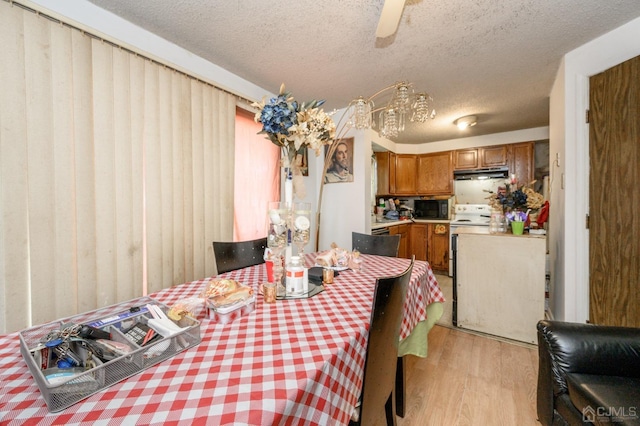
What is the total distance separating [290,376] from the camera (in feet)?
1.99

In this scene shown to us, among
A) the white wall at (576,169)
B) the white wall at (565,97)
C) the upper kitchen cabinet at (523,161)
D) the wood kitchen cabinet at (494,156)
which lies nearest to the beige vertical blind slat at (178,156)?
the white wall at (565,97)

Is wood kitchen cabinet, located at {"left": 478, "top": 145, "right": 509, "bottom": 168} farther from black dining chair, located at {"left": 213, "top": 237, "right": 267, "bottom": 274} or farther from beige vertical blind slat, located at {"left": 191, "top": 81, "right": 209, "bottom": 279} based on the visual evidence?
beige vertical blind slat, located at {"left": 191, "top": 81, "right": 209, "bottom": 279}

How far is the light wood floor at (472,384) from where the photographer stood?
4.66 ft

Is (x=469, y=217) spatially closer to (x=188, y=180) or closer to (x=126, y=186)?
(x=188, y=180)

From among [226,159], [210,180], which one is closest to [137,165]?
[210,180]

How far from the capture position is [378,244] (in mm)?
2053

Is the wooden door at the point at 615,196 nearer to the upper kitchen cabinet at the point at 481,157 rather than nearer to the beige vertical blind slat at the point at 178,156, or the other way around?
the upper kitchen cabinet at the point at 481,157

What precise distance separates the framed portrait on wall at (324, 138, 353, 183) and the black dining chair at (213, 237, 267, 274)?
1.76 metres

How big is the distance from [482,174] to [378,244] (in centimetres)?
322

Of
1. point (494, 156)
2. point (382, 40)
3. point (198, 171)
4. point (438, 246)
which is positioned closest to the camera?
point (382, 40)

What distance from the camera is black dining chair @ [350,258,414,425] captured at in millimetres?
799

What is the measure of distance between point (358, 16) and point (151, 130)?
1.52m

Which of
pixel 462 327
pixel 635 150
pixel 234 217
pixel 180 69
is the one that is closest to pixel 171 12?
pixel 180 69

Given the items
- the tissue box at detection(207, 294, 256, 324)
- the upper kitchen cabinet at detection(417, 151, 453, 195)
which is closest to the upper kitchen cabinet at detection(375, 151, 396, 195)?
the upper kitchen cabinet at detection(417, 151, 453, 195)
